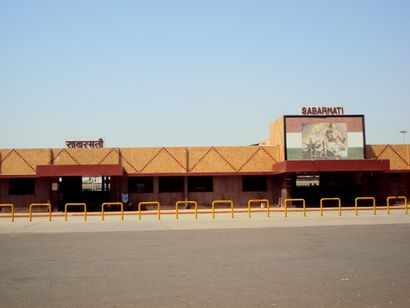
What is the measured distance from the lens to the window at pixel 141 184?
144ft

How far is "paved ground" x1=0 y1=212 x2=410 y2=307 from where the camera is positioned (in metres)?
9.26

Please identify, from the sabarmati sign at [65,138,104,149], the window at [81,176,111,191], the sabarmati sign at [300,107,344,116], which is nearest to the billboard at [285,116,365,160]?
the sabarmati sign at [300,107,344,116]

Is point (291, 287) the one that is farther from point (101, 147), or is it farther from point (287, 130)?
point (101, 147)

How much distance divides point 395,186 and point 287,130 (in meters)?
10.5

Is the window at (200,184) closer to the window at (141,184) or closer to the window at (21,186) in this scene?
the window at (141,184)

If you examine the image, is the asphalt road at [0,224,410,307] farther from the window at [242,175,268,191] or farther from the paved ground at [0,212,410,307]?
the window at [242,175,268,191]

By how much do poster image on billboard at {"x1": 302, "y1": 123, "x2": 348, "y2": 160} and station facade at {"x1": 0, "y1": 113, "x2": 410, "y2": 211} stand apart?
8cm

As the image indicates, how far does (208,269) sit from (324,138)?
1282 inches

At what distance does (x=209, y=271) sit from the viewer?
12.1 metres

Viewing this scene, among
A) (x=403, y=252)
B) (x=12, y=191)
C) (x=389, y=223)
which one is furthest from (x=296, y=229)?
(x=12, y=191)

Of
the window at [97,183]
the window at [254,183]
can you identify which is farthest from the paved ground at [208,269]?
the window at [97,183]

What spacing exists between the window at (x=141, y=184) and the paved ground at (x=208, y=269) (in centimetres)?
2208

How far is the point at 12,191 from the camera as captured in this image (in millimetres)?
43219

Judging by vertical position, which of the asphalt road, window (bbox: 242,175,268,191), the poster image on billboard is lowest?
the asphalt road
